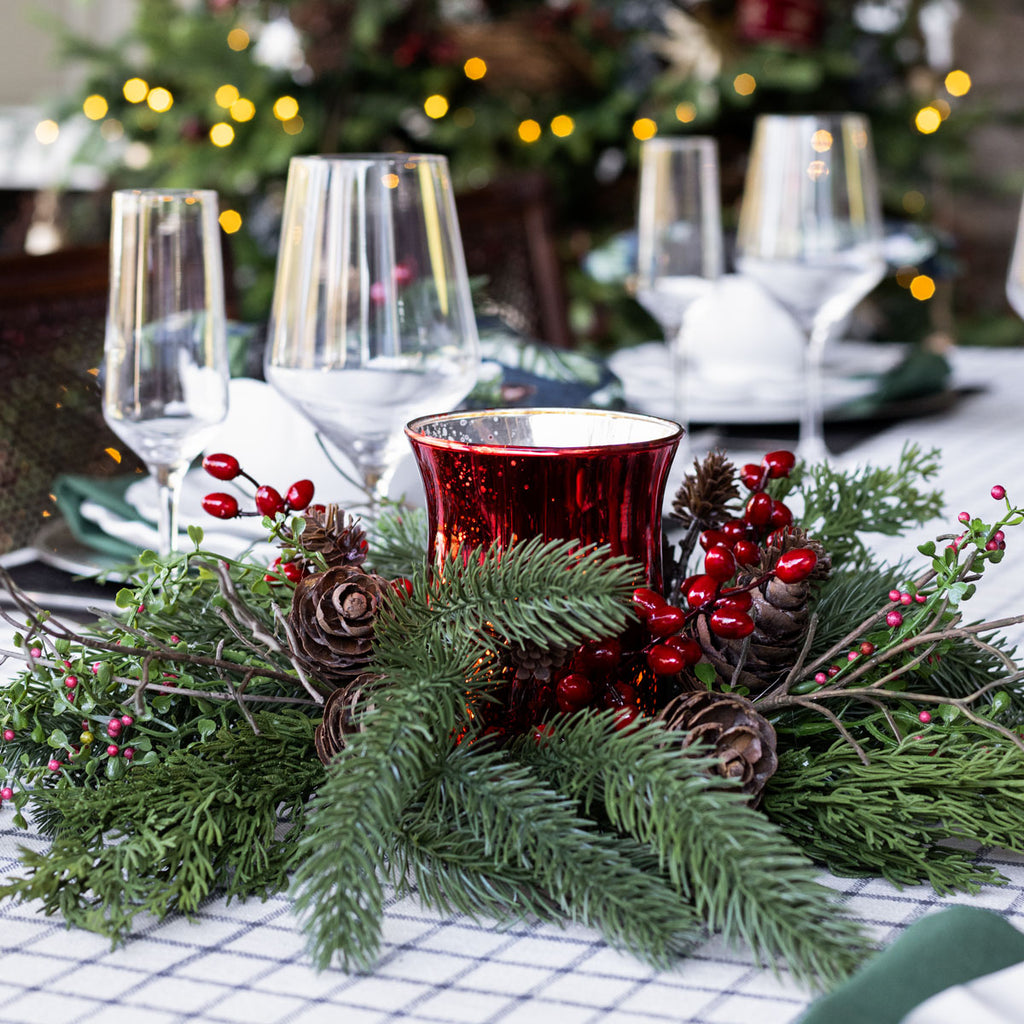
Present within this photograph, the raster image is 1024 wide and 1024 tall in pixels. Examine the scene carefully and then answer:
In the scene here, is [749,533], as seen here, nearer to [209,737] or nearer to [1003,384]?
[209,737]

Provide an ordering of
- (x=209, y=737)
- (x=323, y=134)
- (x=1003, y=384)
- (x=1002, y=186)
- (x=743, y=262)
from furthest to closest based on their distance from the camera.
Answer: (x=1002, y=186) < (x=323, y=134) < (x=1003, y=384) < (x=743, y=262) < (x=209, y=737)

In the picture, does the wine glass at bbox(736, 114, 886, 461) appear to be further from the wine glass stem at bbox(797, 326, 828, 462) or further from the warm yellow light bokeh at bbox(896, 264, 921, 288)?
the warm yellow light bokeh at bbox(896, 264, 921, 288)

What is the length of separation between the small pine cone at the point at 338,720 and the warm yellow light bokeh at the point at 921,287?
2.55m

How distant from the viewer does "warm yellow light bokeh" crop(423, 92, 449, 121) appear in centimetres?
263

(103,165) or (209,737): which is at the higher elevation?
(103,165)

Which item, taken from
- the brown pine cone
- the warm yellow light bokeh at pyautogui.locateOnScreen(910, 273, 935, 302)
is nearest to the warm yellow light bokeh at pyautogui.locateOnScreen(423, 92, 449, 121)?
the warm yellow light bokeh at pyautogui.locateOnScreen(910, 273, 935, 302)

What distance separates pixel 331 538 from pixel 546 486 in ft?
0.26

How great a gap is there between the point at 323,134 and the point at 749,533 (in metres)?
2.39

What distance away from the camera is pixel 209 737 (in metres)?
0.45

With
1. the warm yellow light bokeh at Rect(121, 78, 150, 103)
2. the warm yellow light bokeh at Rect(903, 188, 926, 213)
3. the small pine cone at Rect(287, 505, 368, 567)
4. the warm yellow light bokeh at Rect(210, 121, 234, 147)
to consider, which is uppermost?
the warm yellow light bokeh at Rect(121, 78, 150, 103)

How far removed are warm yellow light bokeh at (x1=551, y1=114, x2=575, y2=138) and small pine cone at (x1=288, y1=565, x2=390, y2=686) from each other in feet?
7.67

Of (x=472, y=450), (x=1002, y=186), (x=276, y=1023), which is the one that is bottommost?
(x=276, y=1023)

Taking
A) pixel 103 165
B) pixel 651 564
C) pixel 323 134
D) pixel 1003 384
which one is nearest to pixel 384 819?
pixel 651 564

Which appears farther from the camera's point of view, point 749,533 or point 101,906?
point 749,533
